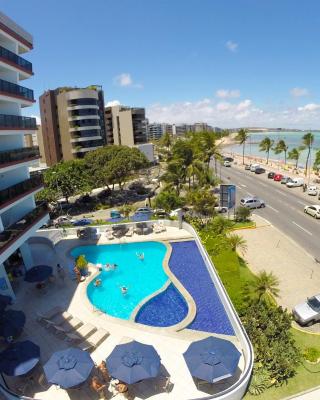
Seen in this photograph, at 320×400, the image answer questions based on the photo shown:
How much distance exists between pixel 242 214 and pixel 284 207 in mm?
10964

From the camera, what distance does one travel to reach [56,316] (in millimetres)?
21828

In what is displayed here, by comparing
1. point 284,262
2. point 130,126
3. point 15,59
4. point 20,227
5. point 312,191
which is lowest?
point 284,262

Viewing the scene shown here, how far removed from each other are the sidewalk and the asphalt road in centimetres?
164

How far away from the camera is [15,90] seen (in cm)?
2428

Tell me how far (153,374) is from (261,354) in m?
6.68

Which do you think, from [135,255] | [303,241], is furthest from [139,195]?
[303,241]

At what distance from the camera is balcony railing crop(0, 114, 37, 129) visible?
22406mm

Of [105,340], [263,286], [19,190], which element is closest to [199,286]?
[263,286]

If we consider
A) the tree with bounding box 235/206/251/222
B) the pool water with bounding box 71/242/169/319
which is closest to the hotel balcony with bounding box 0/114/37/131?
the pool water with bounding box 71/242/169/319

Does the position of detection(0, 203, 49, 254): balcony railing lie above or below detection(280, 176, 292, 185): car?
above

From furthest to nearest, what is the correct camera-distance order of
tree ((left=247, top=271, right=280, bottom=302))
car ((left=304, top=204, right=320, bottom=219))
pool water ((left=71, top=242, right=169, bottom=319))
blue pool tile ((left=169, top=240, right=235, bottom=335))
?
car ((left=304, top=204, right=320, bottom=219)) < pool water ((left=71, top=242, right=169, bottom=319)) < tree ((left=247, top=271, right=280, bottom=302)) < blue pool tile ((left=169, top=240, right=235, bottom=335))

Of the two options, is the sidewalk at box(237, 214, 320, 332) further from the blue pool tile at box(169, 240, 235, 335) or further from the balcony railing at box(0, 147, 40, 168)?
the balcony railing at box(0, 147, 40, 168)

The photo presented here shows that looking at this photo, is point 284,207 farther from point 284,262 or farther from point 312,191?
point 284,262

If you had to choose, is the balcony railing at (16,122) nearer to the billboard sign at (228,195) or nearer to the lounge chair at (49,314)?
the lounge chair at (49,314)
